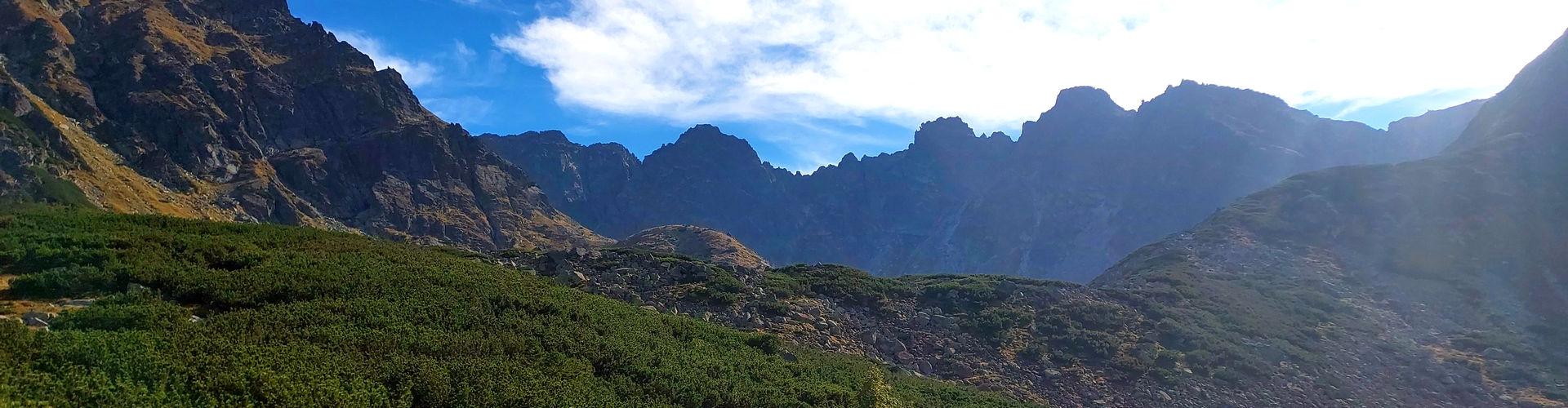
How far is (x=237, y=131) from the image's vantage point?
349 ft

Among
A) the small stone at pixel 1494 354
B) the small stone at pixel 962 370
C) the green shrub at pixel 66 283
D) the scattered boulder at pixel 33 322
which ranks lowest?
the small stone at pixel 1494 354

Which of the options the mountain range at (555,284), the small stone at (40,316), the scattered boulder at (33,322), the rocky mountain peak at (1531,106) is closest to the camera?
the scattered boulder at (33,322)

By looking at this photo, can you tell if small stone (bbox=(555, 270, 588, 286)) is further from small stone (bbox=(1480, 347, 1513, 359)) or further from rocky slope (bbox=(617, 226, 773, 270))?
rocky slope (bbox=(617, 226, 773, 270))

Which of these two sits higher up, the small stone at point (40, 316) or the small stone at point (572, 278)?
the small stone at point (40, 316)

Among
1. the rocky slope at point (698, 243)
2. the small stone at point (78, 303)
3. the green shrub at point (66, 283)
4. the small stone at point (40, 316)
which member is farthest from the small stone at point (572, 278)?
the rocky slope at point (698, 243)

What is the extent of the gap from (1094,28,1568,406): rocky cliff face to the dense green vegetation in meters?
36.9

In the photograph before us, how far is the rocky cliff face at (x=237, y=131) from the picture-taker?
77625 millimetres

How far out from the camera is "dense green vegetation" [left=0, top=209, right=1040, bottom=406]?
8508mm

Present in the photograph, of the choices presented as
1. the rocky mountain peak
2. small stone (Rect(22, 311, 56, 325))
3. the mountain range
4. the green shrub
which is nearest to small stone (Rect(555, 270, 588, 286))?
the mountain range

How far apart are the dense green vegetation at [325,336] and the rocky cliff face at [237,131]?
66677 millimetres

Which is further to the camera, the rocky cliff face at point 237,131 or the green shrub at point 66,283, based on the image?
the rocky cliff face at point 237,131

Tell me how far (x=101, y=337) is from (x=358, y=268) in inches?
264

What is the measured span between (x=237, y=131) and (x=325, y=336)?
121 m

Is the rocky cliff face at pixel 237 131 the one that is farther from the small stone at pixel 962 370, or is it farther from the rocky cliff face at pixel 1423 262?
the rocky cliff face at pixel 1423 262
